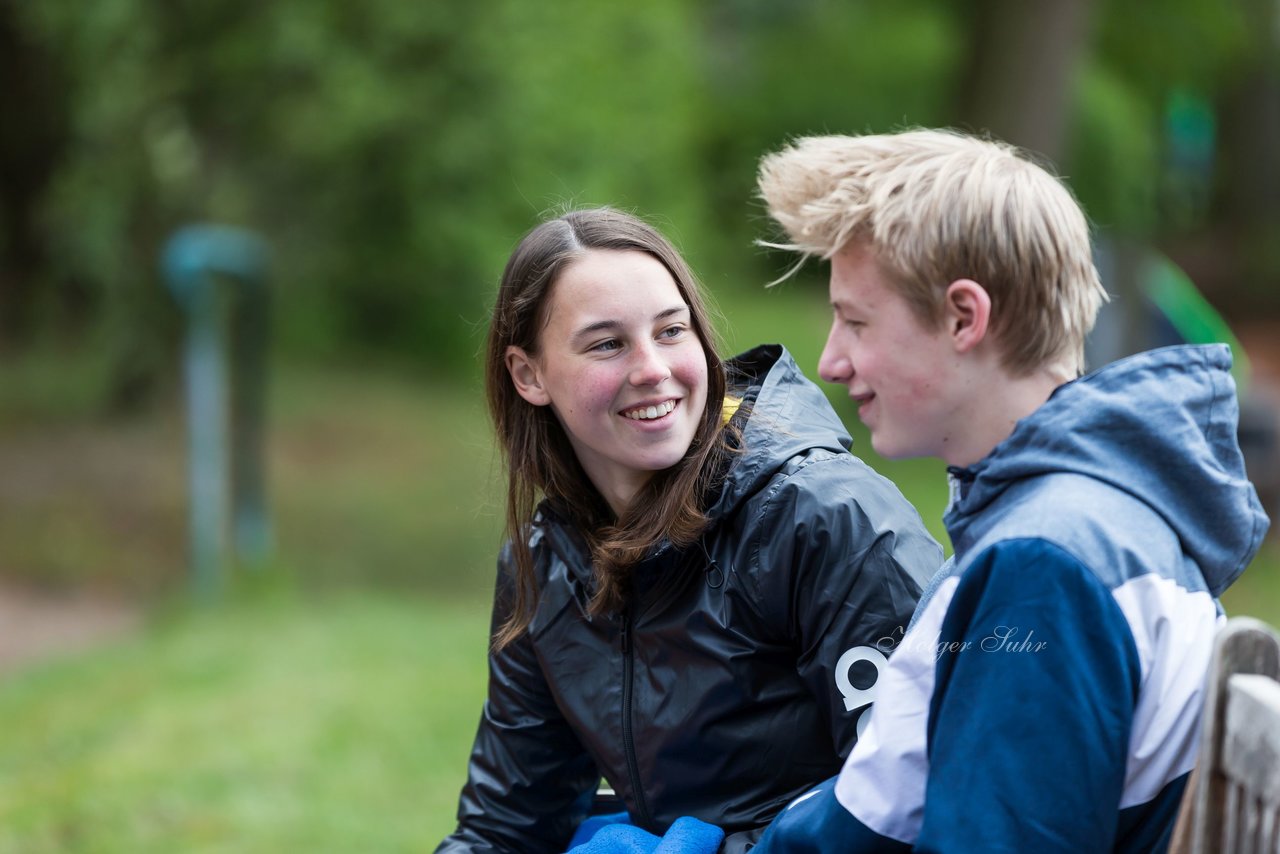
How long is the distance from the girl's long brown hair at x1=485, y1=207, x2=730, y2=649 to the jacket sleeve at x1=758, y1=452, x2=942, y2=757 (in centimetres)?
14

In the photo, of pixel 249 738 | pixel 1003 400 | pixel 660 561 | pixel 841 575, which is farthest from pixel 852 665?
pixel 249 738

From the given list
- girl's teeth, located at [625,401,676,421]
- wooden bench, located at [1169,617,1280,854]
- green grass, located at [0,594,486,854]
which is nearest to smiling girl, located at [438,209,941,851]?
girl's teeth, located at [625,401,676,421]

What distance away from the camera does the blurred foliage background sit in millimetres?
5438

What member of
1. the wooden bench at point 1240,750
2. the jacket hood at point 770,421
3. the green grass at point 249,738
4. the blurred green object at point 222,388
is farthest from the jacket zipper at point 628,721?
the blurred green object at point 222,388

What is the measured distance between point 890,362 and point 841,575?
1.22 ft

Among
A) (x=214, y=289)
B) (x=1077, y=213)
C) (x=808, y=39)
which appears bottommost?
(x=1077, y=213)

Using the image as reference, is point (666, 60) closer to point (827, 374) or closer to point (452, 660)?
point (452, 660)

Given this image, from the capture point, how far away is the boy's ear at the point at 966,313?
5.79 feet

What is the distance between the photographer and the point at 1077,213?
1844 millimetres

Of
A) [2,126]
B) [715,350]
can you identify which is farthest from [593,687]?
[2,126]

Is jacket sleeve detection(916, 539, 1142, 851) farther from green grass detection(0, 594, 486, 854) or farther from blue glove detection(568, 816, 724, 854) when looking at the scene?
green grass detection(0, 594, 486, 854)

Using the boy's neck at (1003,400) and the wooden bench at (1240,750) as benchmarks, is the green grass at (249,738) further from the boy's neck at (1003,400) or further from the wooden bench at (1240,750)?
the wooden bench at (1240,750)

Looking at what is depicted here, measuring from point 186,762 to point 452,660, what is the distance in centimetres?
153

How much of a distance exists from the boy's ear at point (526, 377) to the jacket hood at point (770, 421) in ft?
1.01
